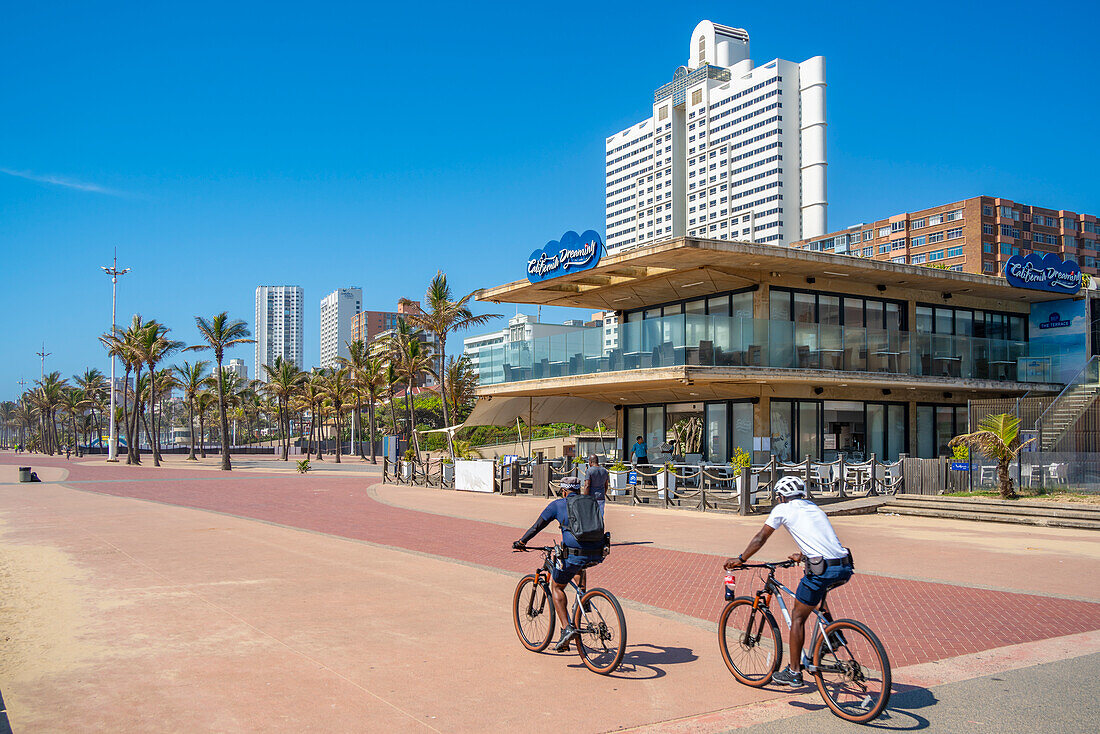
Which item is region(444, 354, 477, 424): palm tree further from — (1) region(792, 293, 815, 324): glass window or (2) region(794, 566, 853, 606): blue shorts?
(2) region(794, 566, 853, 606): blue shorts

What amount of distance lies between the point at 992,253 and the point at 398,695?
13084cm

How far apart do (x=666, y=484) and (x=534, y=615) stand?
53.9ft

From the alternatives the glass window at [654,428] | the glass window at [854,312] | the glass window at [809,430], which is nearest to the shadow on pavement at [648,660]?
the glass window at [809,430]

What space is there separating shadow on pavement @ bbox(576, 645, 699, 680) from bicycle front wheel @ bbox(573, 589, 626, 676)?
0.14 metres

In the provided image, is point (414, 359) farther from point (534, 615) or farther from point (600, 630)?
point (600, 630)

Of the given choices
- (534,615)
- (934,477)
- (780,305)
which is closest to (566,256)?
(780,305)

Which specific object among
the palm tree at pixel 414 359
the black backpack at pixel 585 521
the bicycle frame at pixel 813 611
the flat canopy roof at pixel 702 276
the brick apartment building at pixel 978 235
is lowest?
the bicycle frame at pixel 813 611

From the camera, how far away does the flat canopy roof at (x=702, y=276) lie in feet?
81.4

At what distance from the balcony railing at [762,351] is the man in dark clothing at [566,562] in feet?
58.0

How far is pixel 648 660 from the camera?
7.52 meters

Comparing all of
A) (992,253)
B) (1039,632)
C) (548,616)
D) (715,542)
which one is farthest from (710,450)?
(992,253)

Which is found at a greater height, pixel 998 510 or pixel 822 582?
pixel 822 582

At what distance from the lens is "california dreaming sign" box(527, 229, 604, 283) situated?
27.3 meters

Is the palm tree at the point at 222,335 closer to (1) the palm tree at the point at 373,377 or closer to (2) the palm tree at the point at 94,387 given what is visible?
(1) the palm tree at the point at 373,377
